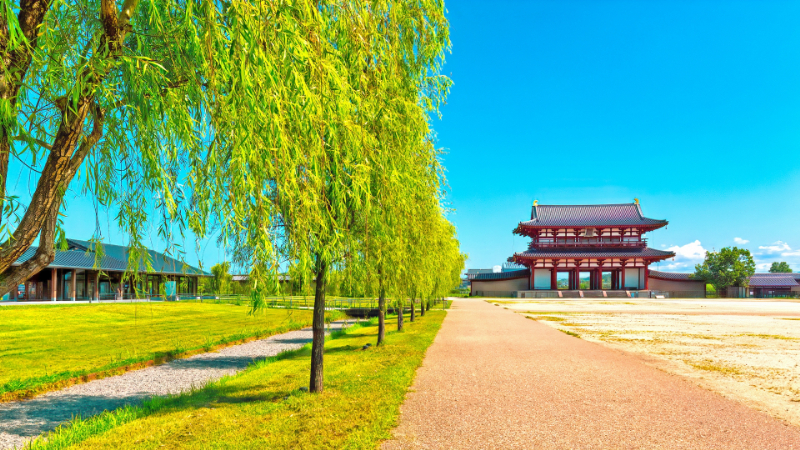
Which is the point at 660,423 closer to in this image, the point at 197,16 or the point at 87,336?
the point at 197,16

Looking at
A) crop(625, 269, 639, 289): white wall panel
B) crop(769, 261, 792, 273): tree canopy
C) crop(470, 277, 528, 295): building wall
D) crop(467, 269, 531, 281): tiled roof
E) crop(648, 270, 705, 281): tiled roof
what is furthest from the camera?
crop(769, 261, 792, 273): tree canopy

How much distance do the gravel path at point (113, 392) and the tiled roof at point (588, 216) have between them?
48.8 m

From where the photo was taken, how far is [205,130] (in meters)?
4.05

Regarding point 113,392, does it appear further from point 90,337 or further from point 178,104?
point 90,337

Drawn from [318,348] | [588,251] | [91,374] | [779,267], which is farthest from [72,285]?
[779,267]

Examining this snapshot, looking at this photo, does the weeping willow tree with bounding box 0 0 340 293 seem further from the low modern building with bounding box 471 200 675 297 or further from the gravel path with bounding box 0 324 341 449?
the low modern building with bounding box 471 200 675 297

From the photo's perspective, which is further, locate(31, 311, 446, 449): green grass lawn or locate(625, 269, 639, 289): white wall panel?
locate(625, 269, 639, 289): white wall panel

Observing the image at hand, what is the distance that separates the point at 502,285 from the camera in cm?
6100

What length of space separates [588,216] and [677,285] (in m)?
13.9

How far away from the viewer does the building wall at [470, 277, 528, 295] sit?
196 feet

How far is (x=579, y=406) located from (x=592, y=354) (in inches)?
198

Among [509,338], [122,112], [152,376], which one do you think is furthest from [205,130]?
[509,338]

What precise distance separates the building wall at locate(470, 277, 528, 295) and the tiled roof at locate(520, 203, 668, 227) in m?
7.91

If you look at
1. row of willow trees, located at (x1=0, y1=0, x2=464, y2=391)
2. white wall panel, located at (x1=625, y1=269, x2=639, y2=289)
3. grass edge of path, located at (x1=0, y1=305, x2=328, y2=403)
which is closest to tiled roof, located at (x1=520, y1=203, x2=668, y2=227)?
white wall panel, located at (x1=625, y1=269, x2=639, y2=289)
